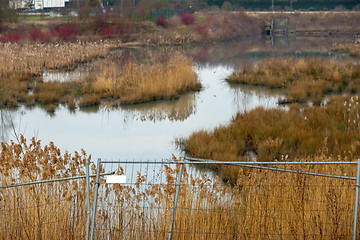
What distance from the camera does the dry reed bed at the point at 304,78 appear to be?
15039 millimetres

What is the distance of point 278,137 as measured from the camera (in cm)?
956

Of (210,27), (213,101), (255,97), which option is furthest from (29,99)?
(210,27)

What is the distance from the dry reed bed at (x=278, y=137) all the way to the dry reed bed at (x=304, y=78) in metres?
3.27

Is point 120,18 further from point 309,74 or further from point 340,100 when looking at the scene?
point 340,100

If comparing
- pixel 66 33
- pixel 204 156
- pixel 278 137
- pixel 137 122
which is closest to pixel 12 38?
pixel 66 33

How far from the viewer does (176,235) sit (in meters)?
5.05

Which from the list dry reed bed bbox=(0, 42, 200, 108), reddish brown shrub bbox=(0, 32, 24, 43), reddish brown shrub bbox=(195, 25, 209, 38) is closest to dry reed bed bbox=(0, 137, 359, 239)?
dry reed bed bbox=(0, 42, 200, 108)

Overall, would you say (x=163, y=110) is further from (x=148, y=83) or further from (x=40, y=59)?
(x=40, y=59)

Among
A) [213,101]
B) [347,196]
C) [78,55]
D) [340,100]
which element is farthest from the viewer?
[78,55]

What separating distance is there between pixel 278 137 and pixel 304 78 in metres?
7.96

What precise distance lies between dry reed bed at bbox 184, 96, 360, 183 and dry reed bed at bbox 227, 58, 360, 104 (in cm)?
327

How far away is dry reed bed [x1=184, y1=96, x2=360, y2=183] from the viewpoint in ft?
28.8

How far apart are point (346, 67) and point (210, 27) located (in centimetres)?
2598

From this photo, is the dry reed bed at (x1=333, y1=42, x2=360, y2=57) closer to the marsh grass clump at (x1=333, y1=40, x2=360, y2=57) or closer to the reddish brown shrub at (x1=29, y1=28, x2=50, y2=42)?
the marsh grass clump at (x1=333, y1=40, x2=360, y2=57)
